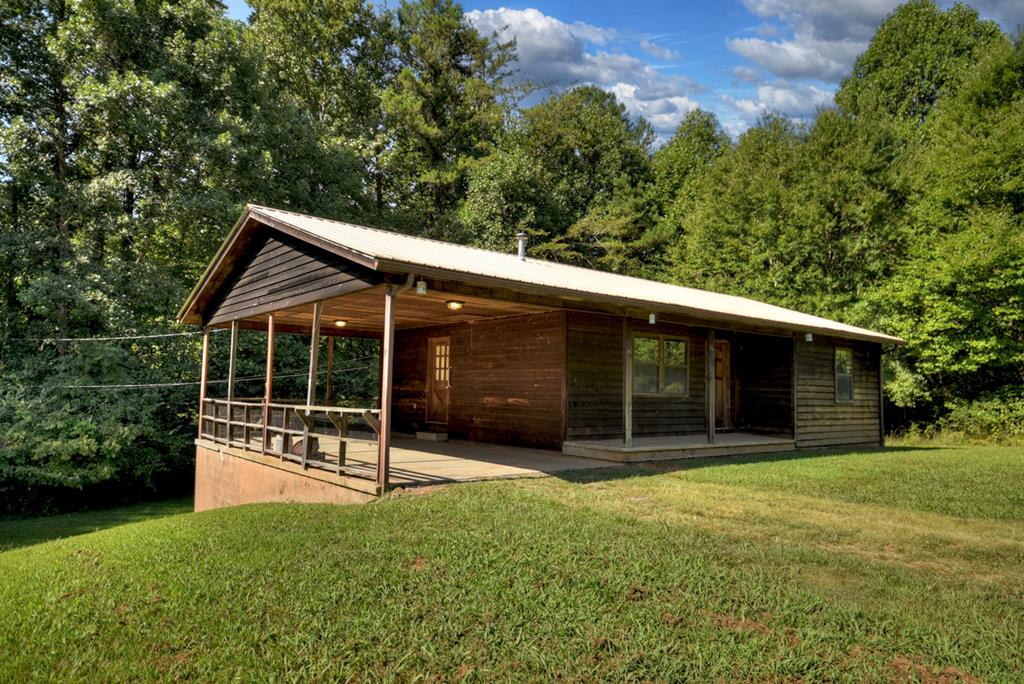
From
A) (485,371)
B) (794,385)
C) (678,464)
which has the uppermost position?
(485,371)

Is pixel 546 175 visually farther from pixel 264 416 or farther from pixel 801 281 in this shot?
pixel 264 416

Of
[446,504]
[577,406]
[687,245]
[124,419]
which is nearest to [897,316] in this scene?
[687,245]

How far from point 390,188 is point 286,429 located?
2088 cm

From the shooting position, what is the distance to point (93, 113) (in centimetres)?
1712

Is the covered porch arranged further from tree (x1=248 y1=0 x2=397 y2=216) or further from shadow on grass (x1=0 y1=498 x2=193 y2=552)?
tree (x1=248 y1=0 x2=397 y2=216)

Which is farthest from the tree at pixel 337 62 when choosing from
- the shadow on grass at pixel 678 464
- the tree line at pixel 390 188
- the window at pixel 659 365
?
the shadow on grass at pixel 678 464

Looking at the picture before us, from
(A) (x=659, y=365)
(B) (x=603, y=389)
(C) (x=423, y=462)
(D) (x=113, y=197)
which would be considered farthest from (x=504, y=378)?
(D) (x=113, y=197)

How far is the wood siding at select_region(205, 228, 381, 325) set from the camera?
9.00 meters

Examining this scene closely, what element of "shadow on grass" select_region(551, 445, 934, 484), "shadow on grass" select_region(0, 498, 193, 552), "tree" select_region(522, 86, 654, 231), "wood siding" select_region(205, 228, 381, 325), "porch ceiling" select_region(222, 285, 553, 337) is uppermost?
"tree" select_region(522, 86, 654, 231)

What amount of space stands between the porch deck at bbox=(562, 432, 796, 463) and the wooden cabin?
36 mm

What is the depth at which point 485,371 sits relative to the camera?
13.4 metres

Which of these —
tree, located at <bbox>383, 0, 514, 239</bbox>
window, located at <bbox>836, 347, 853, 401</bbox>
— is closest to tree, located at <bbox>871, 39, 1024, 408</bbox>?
window, located at <bbox>836, 347, 853, 401</bbox>

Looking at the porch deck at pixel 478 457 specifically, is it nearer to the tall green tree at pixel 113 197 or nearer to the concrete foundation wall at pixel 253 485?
the concrete foundation wall at pixel 253 485

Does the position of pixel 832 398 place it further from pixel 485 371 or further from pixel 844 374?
pixel 485 371
